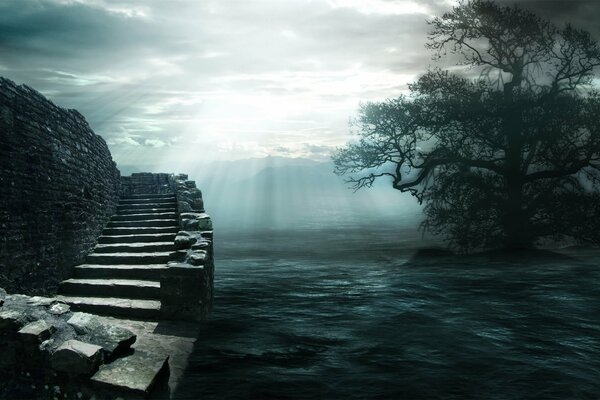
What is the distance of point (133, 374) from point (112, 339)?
60cm

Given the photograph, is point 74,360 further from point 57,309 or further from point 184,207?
point 184,207

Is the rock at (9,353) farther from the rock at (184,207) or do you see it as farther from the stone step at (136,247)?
the rock at (184,207)

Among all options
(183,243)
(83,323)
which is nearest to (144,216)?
(183,243)

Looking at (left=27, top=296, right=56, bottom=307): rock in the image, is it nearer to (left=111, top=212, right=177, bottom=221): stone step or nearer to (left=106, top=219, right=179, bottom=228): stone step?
(left=106, top=219, right=179, bottom=228): stone step

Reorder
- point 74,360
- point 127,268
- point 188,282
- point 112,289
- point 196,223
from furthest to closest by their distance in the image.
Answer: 1. point 196,223
2. point 127,268
3. point 112,289
4. point 188,282
5. point 74,360

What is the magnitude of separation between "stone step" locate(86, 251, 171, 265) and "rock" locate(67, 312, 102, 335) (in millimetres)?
4220

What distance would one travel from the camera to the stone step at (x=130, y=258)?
9.59 m

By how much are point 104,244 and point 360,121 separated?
45.4 feet

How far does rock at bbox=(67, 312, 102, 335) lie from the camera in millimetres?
5060

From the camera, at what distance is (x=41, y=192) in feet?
25.5

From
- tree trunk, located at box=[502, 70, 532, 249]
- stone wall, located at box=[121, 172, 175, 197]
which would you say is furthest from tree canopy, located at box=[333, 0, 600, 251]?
stone wall, located at box=[121, 172, 175, 197]

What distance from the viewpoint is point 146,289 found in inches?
331

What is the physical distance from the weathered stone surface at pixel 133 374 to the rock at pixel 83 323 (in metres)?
0.58

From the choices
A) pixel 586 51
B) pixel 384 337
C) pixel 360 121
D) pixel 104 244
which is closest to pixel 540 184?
pixel 586 51
